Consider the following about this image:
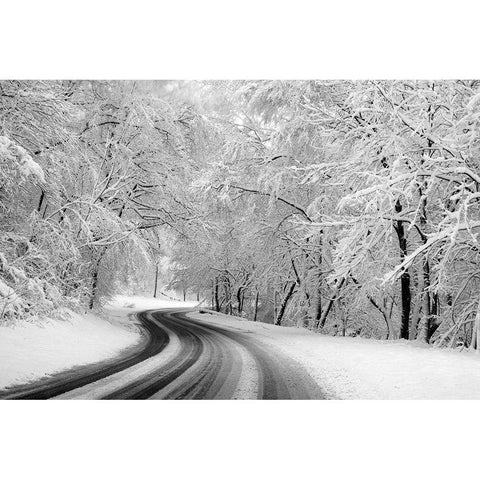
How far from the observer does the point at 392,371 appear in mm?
4586

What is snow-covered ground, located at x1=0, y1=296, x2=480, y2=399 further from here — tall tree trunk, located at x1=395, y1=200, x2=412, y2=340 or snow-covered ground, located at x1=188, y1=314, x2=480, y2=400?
tall tree trunk, located at x1=395, y1=200, x2=412, y2=340

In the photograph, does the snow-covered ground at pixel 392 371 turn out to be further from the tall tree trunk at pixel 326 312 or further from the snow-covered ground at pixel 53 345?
the tall tree trunk at pixel 326 312

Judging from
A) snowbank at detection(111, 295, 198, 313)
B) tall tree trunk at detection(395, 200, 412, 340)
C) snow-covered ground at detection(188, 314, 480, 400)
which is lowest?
snowbank at detection(111, 295, 198, 313)

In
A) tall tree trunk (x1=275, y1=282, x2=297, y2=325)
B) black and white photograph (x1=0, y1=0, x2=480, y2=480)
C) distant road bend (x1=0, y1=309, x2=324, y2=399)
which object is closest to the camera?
black and white photograph (x1=0, y1=0, x2=480, y2=480)

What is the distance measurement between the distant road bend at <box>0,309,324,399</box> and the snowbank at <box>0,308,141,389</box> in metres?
0.18

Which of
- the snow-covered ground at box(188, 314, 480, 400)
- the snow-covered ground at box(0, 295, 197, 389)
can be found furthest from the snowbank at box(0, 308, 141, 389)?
the snow-covered ground at box(188, 314, 480, 400)

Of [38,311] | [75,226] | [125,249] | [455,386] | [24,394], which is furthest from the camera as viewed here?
[125,249]

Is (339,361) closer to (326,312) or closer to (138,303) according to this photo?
(326,312)

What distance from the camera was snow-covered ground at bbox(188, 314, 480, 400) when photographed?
4.20 meters

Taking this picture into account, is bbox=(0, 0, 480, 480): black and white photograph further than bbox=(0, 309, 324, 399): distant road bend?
No
